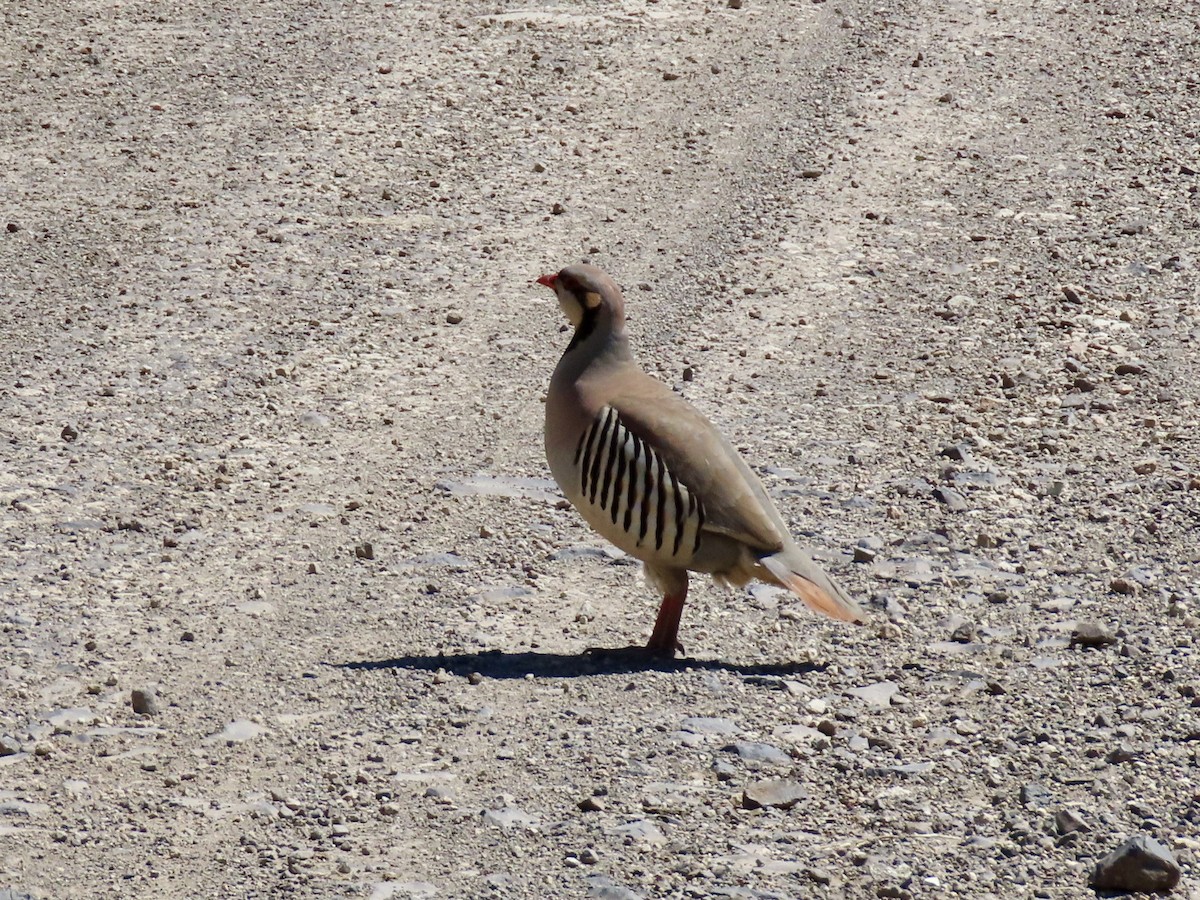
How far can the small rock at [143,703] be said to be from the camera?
5.39 metres

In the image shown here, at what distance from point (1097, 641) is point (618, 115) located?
7.11m

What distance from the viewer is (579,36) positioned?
13.4m

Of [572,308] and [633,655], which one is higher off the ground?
[572,308]

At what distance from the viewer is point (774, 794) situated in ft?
15.8

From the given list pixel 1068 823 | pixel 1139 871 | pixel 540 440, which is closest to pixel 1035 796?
pixel 1068 823

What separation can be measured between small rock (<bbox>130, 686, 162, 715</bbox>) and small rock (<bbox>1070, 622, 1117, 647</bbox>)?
3.00 m

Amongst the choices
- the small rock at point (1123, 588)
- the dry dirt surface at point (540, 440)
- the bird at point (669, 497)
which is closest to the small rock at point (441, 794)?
the dry dirt surface at point (540, 440)

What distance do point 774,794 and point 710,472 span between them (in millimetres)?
1326

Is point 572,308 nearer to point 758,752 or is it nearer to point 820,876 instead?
point 758,752

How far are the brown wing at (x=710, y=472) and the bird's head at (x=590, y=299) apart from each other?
13.6 inches

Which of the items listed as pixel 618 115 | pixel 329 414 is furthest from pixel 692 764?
pixel 618 115

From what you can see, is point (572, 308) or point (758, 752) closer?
point (758, 752)

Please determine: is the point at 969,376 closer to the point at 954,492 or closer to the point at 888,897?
the point at 954,492

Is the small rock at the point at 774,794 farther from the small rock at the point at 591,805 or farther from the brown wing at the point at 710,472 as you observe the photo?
the brown wing at the point at 710,472
